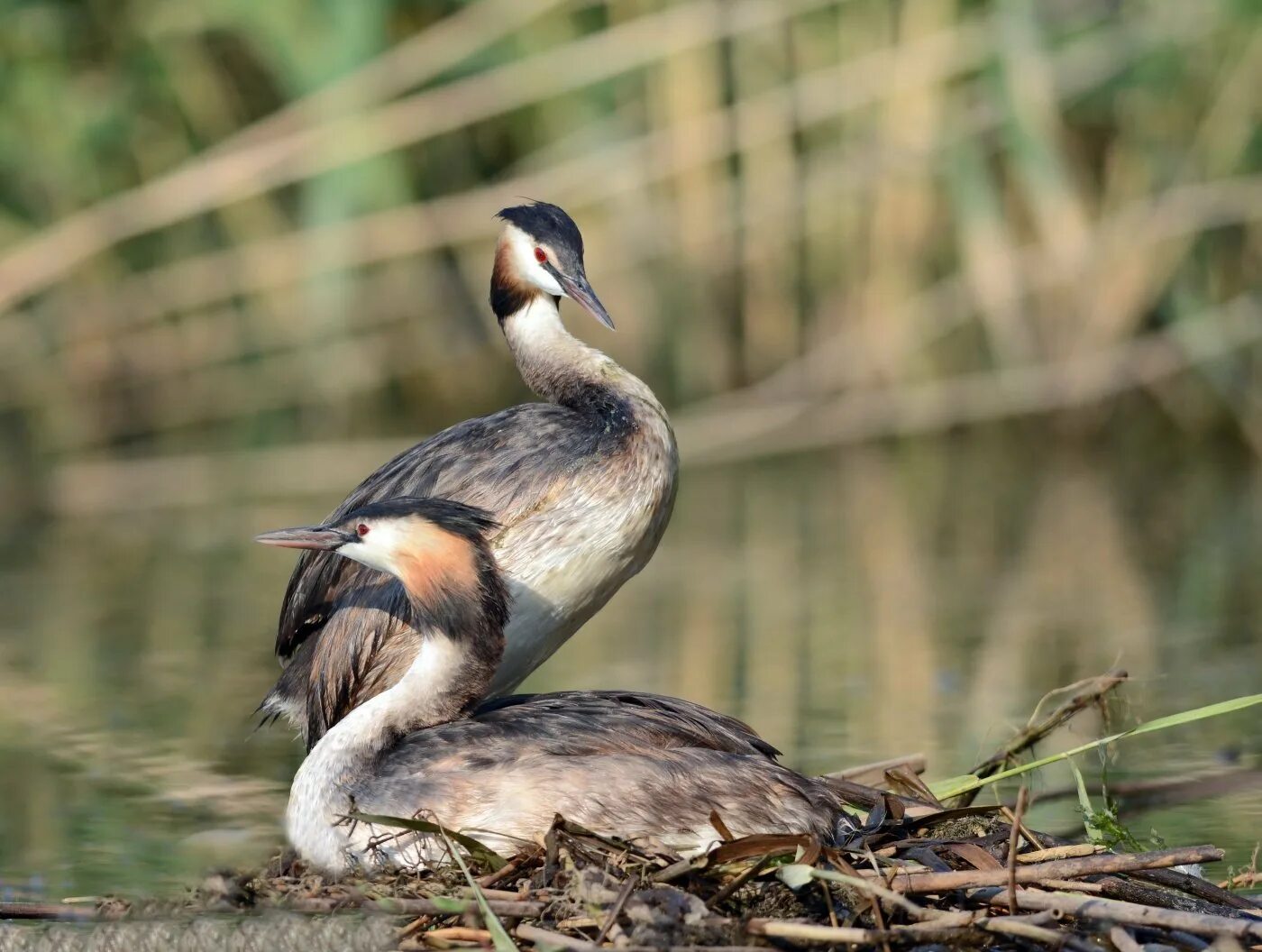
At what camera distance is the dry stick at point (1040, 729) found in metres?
5.14

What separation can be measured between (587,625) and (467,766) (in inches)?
161

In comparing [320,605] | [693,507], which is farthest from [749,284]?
[320,605]

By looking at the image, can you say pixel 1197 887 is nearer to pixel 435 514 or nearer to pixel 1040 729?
pixel 1040 729

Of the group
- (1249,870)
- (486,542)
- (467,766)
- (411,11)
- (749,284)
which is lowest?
(1249,870)

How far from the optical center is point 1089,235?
10.7 meters

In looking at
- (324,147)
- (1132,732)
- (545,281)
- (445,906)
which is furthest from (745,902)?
(324,147)

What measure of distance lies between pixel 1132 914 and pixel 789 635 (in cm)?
423

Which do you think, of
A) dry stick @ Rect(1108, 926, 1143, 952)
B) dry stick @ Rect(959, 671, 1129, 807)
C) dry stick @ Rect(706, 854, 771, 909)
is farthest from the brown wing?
dry stick @ Rect(1108, 926, 1143, 952)

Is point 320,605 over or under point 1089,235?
under

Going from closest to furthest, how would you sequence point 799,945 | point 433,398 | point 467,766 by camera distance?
1. point 799,945
2. point 467,766
3. point 433,398

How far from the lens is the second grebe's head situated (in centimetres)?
477

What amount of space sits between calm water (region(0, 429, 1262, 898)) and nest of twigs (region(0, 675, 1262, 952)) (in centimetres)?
73

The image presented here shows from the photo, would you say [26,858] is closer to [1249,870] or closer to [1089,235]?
[1249,870]

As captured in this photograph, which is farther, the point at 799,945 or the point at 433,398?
the point at 433,398
